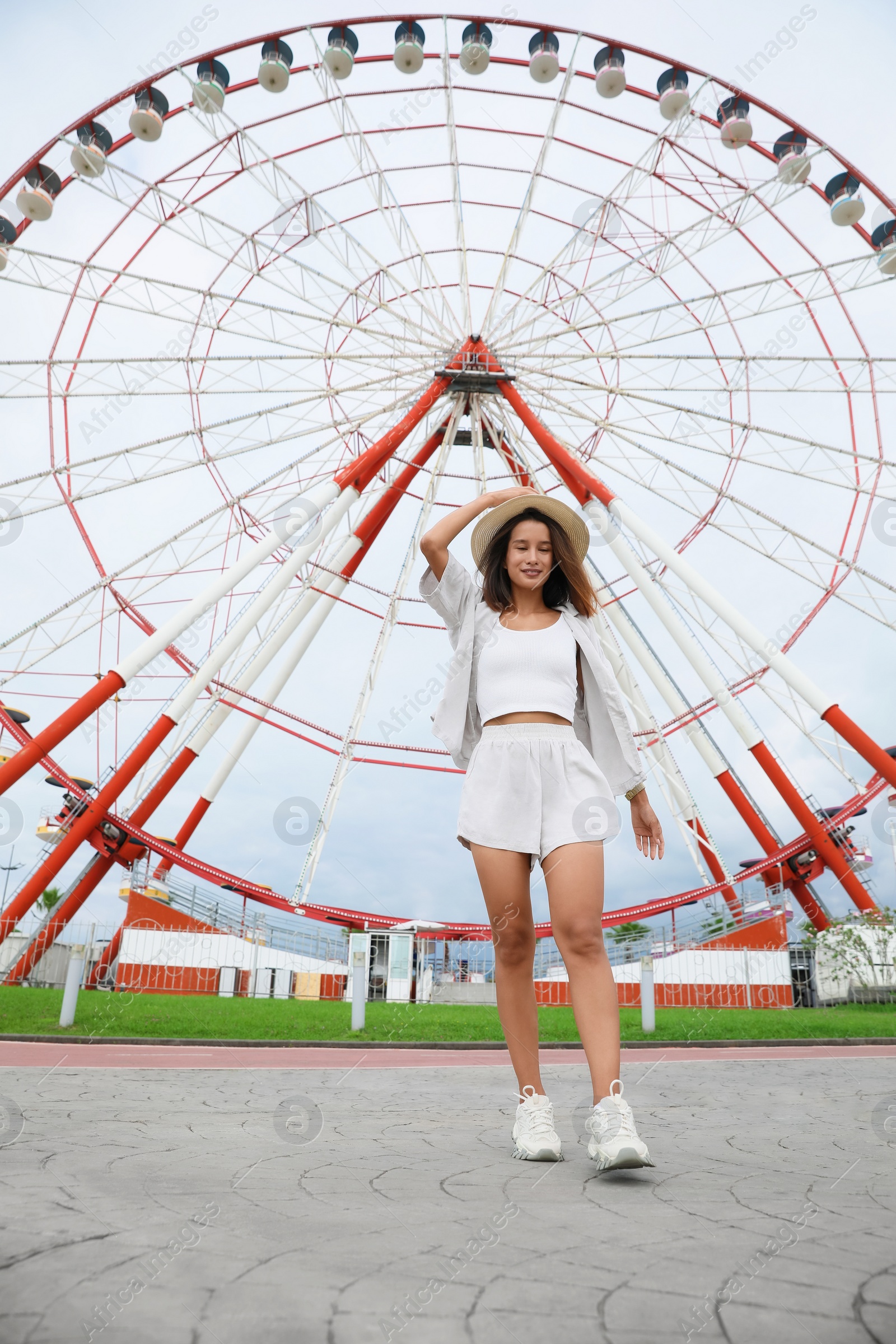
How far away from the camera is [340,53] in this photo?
548 inches

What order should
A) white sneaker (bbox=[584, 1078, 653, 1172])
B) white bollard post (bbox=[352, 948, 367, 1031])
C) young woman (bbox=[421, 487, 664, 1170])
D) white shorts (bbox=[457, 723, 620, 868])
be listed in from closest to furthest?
white sneaker (bbox=[584, 1078, 653, 1172]) < young woman (bbox=[421, 487, 664, 1170]) < white shorts (bbox=[457, 723, 620, 868]) < white bollard post (bbox=[352, 948, 367, 1031])

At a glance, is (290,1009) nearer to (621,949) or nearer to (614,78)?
(621,949)

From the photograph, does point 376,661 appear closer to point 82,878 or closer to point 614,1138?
point 82,878

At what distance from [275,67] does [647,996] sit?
13654mm

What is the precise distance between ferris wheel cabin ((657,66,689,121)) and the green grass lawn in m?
13.4

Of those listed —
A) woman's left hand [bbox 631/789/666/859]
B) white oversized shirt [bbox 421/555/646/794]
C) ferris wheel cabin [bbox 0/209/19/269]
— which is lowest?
woman's left hand [bbox 631/789/666/859]

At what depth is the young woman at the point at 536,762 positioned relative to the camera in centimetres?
260

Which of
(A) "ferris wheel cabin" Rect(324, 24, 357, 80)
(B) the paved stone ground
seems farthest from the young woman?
(A) "ferris wheel cabin" Rect(324, 24, 357, 80)

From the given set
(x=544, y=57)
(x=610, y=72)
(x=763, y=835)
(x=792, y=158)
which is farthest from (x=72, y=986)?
(x=792, y=158)

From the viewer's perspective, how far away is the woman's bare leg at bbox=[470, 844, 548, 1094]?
2.77m

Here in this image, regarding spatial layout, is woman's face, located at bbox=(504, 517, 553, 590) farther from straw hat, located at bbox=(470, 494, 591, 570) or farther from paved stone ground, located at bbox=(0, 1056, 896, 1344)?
paved stone ground, located at bbox=(0, 1056, 896, 1344)

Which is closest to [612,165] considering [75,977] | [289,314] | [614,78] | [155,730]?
[614,78]

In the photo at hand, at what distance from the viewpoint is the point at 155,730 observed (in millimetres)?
15281

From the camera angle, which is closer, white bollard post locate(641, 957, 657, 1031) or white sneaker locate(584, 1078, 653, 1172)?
white sneaker locate(584, 1078, 653, 1172)
